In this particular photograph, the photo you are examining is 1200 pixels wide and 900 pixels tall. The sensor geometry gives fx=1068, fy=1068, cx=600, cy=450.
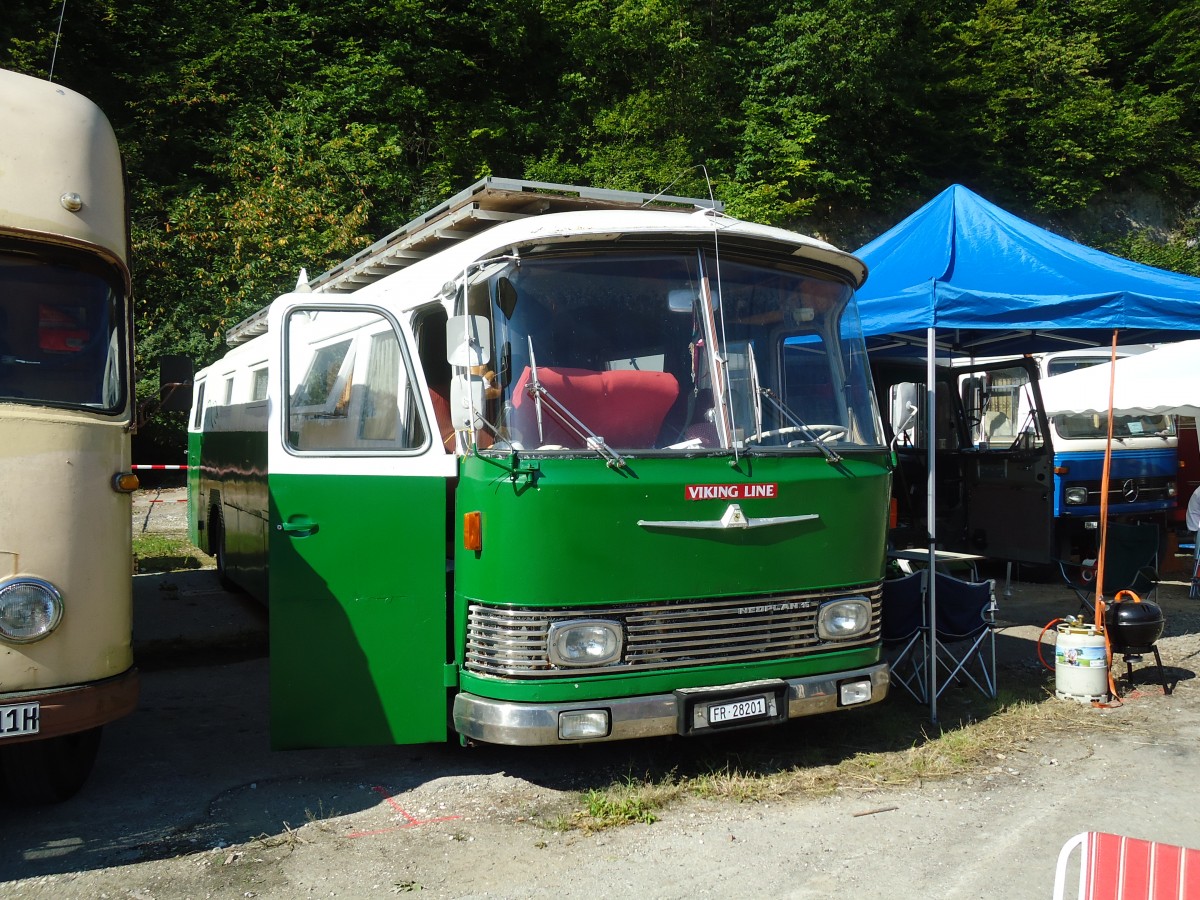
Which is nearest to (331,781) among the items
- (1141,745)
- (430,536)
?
(430,536)

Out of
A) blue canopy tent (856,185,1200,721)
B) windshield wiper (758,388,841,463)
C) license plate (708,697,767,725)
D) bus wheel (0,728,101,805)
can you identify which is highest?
blue canopy tent (856,185,1200,721)

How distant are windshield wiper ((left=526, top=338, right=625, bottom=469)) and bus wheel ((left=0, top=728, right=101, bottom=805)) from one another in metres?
2.72

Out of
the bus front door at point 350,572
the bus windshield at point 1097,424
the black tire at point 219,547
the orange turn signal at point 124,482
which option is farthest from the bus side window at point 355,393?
the bus windshield at point 1097,424

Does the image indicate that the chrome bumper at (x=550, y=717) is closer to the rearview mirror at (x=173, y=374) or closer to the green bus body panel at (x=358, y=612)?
the green bus body panel at (x=358, y=612)

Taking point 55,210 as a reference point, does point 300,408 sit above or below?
below

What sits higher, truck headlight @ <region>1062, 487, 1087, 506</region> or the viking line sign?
the viking line sign

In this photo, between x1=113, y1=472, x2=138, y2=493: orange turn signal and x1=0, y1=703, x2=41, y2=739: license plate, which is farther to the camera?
x1=113, y1=472, x2=138, y2=493: orange turn signal

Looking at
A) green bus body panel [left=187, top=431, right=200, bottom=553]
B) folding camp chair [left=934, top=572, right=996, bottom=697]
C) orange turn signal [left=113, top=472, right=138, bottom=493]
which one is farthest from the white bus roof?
green bus body panel [left=187, top=431, right=200, bottom=553]

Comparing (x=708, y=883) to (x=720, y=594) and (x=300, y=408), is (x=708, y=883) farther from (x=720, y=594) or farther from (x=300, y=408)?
(x=300, y=408)

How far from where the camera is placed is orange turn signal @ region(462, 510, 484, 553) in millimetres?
5293

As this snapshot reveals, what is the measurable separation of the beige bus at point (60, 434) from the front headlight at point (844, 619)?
349 centimetres

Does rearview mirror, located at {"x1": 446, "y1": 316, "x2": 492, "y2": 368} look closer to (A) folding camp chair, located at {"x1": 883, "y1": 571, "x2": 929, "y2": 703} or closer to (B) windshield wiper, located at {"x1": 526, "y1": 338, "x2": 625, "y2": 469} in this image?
(B) windshield wiper, located at {"x1": 526, "y1": 338, "x2": 625, "y2": 469}

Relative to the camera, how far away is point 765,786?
571 centimetres

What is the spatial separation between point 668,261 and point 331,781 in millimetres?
3413
